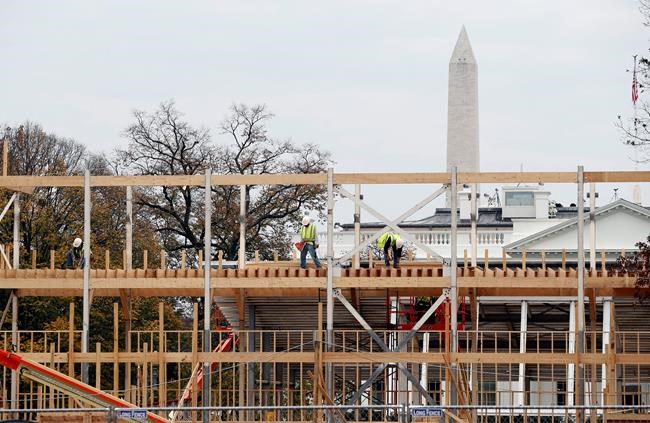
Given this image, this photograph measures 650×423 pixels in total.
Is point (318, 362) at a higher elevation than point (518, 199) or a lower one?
lower

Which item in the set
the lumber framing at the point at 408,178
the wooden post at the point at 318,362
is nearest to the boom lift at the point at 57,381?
the wooden post at the point at 318,362

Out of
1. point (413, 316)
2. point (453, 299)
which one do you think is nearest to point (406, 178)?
point (453, 299)

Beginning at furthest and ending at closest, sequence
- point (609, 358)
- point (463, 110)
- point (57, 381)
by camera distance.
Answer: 1. point (463, 110)
2. point (609, 358)
3. point (57, 381)

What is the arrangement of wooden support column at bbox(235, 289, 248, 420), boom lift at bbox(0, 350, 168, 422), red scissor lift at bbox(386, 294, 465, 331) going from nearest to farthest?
boom lift at bbox(0, 350, 168, 422) < wooden support column at bbox(235, 289, 248, 420) < red scissor lift at bbox(386, 294, 465, 331)

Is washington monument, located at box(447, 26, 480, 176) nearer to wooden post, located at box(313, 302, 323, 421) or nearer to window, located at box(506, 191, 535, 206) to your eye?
window, located at box(506, 191, 535, 206)

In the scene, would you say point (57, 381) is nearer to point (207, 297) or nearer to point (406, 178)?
point (207, 297)

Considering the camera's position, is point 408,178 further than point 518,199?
No

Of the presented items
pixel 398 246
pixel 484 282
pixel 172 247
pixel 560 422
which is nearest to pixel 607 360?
pixel 484 282

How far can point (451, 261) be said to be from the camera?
133ft

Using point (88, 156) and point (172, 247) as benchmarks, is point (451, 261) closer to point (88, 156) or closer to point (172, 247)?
point (172, 247)

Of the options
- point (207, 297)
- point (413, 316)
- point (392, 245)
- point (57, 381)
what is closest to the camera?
point (57, 381)

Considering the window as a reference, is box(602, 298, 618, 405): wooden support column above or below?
below

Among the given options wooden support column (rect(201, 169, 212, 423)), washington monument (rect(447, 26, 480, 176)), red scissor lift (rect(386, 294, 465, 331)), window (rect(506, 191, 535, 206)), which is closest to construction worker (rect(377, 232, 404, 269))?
red scissor lift (rect(386, 294, 465, 331))

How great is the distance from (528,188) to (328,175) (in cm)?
4432
